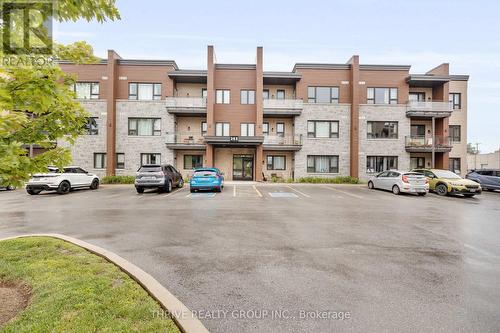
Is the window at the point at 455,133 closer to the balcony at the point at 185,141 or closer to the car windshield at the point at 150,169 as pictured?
the balcony at the point at 185,141

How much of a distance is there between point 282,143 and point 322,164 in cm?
477

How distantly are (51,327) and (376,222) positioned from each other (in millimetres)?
8463

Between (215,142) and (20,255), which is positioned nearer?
(20,255)

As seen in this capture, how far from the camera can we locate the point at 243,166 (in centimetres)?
2738

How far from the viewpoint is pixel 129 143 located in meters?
25.8

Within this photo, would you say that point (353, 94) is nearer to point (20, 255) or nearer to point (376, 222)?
point (376, 222)

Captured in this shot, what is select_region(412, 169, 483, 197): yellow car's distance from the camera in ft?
51.1

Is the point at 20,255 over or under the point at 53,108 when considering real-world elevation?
under

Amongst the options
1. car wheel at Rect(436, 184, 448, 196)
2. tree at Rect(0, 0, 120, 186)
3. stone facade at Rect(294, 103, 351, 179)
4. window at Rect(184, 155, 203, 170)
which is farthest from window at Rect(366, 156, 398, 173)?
tree at Rect(0, 0, 120, 186)

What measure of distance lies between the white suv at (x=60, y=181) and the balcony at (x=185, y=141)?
8426mm

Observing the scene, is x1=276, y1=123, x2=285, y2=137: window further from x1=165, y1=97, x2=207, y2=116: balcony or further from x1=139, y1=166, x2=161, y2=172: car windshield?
x1=139, y1=166, x2=161, y2=172: car windshield

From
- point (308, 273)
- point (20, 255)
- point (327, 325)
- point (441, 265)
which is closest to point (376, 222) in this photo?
point (441, 265)

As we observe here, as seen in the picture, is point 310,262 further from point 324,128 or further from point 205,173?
point 324,128

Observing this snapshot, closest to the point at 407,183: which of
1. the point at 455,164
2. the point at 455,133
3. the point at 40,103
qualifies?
the point at 455,164
